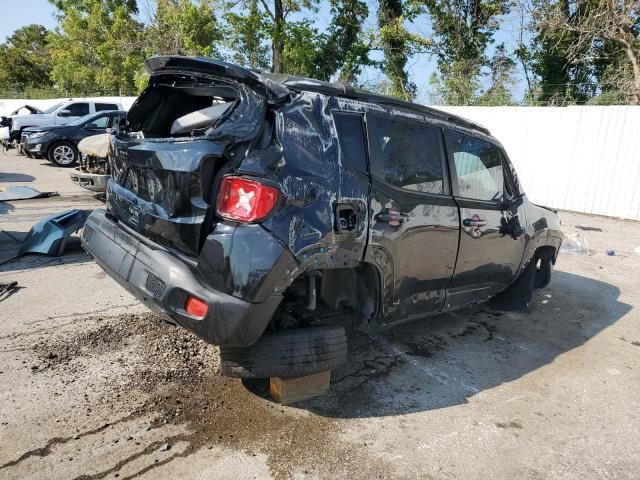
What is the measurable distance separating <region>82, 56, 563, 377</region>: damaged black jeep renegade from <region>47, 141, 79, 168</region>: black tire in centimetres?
1202

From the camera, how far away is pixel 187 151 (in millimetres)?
2611

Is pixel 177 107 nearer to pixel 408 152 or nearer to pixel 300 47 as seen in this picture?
pixel 408 152

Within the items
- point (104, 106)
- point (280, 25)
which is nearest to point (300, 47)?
point (280, 25)

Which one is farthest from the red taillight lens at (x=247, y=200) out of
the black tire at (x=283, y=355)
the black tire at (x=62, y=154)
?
the black tire at (x=62, y=154)

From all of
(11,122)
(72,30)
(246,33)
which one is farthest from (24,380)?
(72,30)

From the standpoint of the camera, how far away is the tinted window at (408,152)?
312cm

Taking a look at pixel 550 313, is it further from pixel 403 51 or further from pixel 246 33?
pixel 246 33

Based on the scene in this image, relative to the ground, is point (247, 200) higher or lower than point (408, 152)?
lower

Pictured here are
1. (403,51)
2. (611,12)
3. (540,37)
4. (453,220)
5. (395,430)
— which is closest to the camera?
(395,430)

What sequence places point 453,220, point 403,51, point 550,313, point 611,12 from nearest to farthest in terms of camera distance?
point 453,220
point 550,313
point 611,12
point 403,51

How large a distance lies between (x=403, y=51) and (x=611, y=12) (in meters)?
8.91

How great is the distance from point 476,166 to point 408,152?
1.00 metres

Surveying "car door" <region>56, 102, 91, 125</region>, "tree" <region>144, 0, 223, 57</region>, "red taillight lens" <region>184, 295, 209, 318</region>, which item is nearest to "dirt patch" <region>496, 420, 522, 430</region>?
"red taillight lens" <region>184, 295, 209, 318</region>

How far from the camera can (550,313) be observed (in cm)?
519
